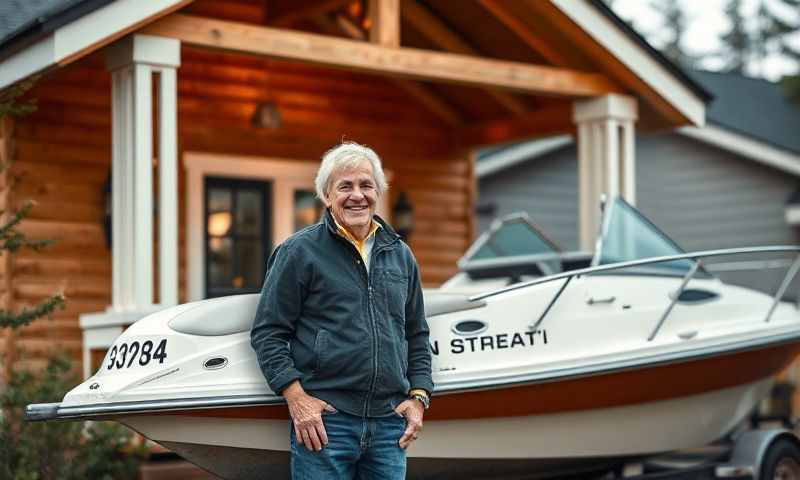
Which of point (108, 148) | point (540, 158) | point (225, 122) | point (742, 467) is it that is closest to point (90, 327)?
point (108, 148)

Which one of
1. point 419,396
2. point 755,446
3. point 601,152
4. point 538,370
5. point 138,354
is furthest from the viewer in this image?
point 601,152

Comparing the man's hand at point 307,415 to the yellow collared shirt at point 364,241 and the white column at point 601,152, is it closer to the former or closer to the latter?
the yellow collared shirt at point 364,241

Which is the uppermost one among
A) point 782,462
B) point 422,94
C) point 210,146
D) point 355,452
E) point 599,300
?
point 422,94

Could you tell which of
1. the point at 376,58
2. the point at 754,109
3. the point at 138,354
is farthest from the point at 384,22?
the point at 754,109

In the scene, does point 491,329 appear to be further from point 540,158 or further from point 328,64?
point 540,158

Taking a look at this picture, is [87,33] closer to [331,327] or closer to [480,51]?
[331,327]

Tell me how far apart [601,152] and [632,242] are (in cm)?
243

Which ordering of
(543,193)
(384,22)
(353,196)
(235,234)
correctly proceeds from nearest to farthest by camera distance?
1. (353,196)
2. (384,22)
3. (235,234)
4. (543,193)

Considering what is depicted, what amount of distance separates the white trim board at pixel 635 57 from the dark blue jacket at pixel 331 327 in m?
5.39

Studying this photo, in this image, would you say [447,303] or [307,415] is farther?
[447,303]

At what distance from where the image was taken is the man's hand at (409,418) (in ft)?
14.6

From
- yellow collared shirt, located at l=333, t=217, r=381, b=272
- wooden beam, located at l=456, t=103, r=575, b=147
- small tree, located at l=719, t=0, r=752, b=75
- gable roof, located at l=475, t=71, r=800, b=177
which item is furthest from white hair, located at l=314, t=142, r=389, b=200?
small tree, located at l=719, t=0, r=752, b=75

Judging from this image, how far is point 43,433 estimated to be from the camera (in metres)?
7.00

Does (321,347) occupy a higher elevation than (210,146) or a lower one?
lower
